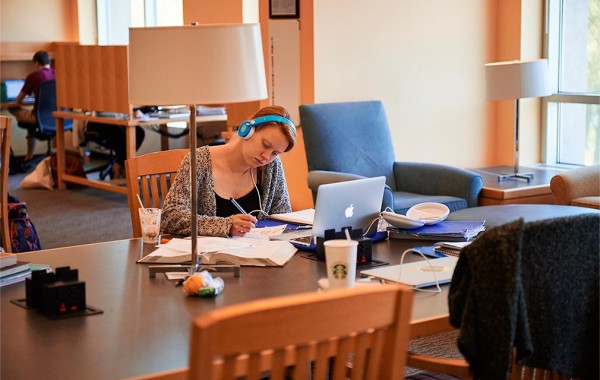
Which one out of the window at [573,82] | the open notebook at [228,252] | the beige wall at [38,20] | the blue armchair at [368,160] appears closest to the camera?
the open notebook at [228,252]

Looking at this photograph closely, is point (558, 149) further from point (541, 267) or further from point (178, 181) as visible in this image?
point (541, 267)

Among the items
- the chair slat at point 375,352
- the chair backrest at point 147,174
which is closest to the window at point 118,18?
the chair backrest at point 147,174

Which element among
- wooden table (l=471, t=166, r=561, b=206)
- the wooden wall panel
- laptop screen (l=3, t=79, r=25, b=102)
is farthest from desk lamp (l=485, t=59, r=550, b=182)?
laptop screen (l=3, t=79, r=25, b=102)

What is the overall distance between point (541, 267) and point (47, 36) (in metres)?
9.32

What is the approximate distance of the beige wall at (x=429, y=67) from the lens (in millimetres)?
5586

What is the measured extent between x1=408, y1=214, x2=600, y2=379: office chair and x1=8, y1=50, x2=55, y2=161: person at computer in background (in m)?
7.59

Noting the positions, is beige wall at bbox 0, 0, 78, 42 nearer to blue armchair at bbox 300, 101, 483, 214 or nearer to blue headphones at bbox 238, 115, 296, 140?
blue armchair at bbox 300, 101, 483, 214

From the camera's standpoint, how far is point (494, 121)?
6.36 meters

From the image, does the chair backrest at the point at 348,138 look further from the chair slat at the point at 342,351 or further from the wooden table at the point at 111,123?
the chair slat at the point at 342,351

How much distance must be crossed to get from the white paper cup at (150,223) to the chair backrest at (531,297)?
121 cm

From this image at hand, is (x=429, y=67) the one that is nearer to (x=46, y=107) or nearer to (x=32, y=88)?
(x=46, y=107)

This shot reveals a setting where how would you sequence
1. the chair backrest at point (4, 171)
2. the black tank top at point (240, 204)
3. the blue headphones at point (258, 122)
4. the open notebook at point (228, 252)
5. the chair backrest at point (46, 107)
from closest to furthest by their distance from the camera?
the open notebook at point (228, 252)
the blue headphones at point (258, 122)
the black tank top at point (240, 204)
the chair backrest at point (4, 171)
the chair backrest at point (46, 107)

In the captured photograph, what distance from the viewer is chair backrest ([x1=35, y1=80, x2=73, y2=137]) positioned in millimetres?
8734

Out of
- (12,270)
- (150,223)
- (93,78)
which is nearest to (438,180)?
(150,223)
